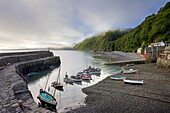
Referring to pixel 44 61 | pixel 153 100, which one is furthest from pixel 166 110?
pixel 44 61

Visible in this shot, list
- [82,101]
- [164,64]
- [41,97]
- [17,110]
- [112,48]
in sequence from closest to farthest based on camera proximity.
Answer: [17,110]
[41,97]
[82,101]
[164,64]
[112,48]

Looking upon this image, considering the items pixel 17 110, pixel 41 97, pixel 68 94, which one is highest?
pixel 17 110

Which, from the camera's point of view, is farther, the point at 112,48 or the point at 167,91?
the point at 112,48

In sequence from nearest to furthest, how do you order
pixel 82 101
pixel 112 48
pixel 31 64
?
pixel 82 101 < pixel 31 64 < pixel 112 48

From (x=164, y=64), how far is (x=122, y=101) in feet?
88.0

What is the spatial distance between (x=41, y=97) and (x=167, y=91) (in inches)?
654

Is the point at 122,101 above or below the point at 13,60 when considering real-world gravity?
below

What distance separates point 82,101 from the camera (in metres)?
17.0

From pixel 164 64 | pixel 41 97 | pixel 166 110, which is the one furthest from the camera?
pixel 164 64

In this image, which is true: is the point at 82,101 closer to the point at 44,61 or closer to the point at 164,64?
the point at 164,64

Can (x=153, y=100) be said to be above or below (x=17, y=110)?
below

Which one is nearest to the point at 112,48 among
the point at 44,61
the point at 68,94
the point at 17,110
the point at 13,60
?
the point at 44,61

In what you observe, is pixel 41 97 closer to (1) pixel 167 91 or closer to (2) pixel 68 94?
(2) pixel 68 94

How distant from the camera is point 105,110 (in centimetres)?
1361
